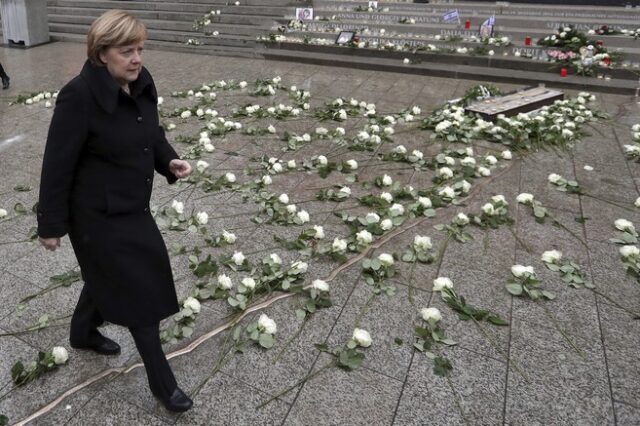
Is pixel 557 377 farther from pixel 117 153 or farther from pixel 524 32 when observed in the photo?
pixel 524 32

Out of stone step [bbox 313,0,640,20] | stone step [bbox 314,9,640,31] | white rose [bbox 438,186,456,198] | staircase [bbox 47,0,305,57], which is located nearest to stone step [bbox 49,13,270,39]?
staircase [bbox 47,0,305,57]

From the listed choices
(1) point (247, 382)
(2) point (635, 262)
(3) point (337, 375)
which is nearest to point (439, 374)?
(3) point (337, 375)

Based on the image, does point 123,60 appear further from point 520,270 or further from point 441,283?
point 520,270

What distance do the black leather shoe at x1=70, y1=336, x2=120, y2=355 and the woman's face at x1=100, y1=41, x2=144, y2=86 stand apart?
4.94 ft

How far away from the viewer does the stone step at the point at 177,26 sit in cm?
1177

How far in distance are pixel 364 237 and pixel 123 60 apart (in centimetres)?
227

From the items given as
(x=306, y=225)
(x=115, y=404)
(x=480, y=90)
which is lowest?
(x=115, y=404)

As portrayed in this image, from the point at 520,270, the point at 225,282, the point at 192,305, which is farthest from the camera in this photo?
the point at 520,270

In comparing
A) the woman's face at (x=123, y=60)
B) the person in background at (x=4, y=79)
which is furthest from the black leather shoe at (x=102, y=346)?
the person in background at (x=4, y=79)

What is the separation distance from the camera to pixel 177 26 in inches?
495

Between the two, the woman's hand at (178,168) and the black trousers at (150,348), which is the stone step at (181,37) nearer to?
the woman's hand at (178,168)

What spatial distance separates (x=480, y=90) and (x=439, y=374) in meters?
5.70

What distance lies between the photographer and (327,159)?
561cm

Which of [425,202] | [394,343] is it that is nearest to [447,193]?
[425,202]
